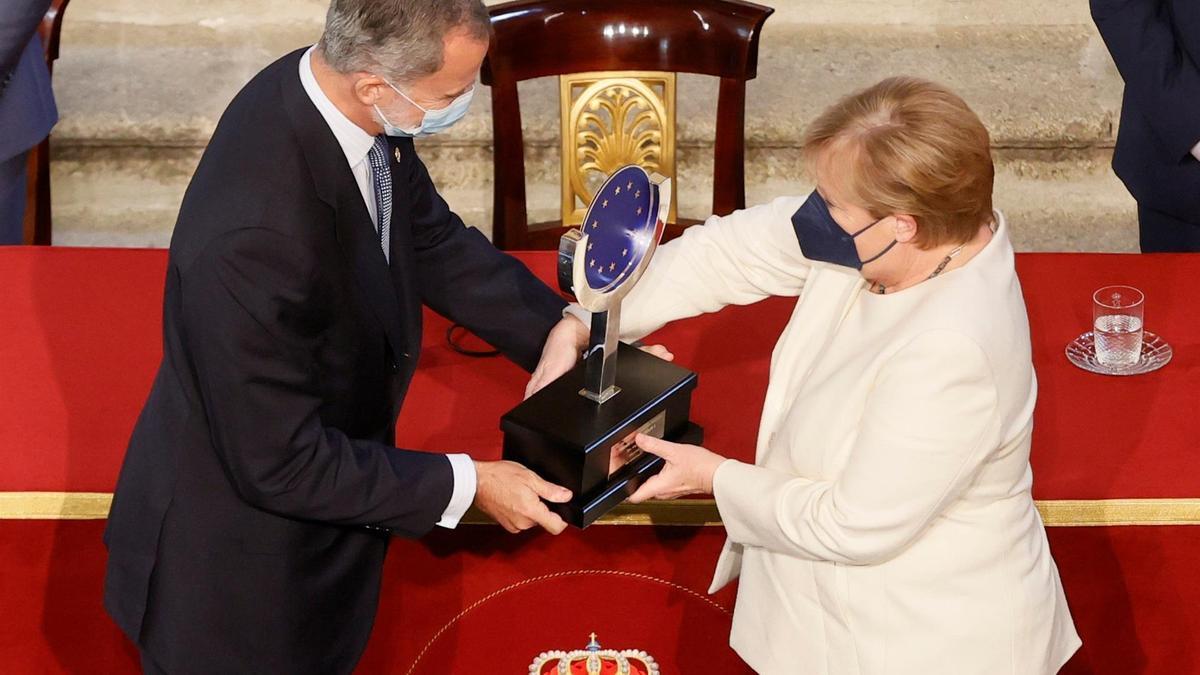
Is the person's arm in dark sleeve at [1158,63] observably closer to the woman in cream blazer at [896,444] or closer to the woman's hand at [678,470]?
the woman in cream blazer at [896,444]

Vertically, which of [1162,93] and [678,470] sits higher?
[1162,93]

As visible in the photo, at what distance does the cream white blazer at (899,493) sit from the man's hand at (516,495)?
0.28 metres

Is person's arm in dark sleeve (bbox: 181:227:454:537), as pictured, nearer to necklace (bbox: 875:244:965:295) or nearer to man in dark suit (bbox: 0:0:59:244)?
necklace (bbox: 875:244:965:295)

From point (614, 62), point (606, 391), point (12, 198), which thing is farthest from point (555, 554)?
point (12, 198)

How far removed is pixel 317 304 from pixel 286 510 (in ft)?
1.07

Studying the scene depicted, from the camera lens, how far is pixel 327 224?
2199 mm

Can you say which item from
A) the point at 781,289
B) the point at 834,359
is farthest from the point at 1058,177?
the point at 834,359

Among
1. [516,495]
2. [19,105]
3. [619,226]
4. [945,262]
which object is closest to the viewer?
[945,262]

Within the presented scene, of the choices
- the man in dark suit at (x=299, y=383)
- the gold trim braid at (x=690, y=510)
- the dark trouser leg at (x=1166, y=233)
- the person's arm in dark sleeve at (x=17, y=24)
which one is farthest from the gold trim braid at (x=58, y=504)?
the dark trouser leg at (x=1166, y=233)

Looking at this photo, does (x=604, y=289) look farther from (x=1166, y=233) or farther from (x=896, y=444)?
(x=1166, y=233)

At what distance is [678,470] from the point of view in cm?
240

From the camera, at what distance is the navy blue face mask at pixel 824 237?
213 centimetres

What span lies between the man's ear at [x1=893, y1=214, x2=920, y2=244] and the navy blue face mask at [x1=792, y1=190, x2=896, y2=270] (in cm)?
2

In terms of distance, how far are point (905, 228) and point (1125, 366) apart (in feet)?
3.11
